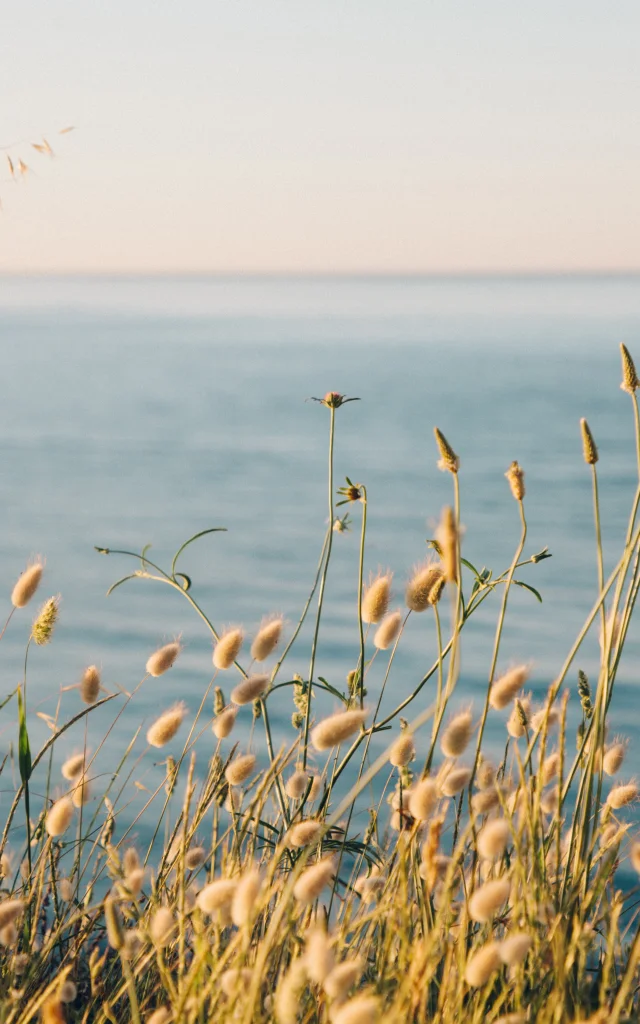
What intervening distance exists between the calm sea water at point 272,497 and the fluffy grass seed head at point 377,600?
27 centimetres

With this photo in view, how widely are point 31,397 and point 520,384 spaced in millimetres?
16356

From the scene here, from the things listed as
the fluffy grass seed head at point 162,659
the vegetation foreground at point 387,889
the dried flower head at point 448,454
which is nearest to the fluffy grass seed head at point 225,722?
the vegetation foreground at point 387,889

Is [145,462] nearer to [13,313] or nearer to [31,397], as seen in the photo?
[31,397]

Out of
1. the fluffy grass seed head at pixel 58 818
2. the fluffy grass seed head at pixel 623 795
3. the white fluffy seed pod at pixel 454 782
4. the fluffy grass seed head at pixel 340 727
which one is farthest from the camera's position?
the fluffy grass seed head at pixel 623 795

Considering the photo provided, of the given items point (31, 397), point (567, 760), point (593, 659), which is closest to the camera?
point (567, 760)

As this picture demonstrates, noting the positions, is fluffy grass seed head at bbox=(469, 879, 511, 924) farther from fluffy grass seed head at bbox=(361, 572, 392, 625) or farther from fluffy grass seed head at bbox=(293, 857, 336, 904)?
fluffy grass seed head at bbox=(361, 572, 392, 625)

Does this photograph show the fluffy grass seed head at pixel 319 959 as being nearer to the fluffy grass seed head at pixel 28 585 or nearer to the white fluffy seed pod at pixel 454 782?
the white fluffy seed pod at pixel 454 782

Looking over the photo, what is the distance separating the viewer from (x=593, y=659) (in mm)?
10102

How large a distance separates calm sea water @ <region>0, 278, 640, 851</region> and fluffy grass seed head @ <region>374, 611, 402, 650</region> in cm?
31

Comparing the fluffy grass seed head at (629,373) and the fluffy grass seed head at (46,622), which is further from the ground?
the fluffy grass seed head at (629,373)

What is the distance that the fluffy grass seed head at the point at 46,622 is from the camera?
5.70 feet

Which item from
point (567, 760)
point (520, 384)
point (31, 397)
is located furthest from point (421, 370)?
point (567, 760)

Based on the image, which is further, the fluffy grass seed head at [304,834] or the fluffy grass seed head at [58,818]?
the fluffy grass seed head at [58,818]

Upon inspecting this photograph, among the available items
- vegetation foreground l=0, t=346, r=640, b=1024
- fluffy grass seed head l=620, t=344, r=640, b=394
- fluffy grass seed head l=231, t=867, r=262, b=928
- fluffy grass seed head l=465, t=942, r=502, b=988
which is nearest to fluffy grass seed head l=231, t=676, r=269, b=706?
vegetation foreground l=0, t=346, r=640, b=1024
